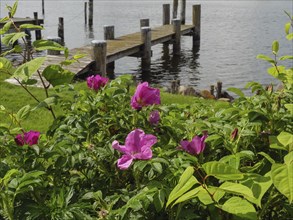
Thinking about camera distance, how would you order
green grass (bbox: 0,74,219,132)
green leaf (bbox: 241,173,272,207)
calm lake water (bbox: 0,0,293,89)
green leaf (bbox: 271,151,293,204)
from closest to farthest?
green leaf (bbox: 271,151,293,204) < green leaf (bbox: 241,173,272,207) < green grass (bbox: 0,74,219,132) < calm lake water (bbox: 0,0,293,89)

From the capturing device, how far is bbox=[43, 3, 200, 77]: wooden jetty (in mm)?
11562

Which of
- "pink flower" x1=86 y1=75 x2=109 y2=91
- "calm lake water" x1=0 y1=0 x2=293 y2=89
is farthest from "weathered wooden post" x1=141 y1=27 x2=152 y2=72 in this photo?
"pink flower" x1=86 y1=75 x2=109 y2=91

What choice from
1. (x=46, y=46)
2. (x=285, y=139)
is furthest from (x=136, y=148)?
(x=46, y=46)

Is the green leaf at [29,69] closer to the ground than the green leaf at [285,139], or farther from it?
farther from it

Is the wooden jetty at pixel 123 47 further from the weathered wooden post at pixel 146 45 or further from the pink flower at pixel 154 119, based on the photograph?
the pink flower at pixel 154 119

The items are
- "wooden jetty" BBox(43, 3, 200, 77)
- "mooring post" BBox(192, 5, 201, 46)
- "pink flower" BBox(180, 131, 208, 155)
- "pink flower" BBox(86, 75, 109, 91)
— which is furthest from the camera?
"mooring post" BBox(192, 5, 201, 46)

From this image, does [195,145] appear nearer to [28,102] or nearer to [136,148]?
[136,148]

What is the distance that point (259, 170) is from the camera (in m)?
1.39

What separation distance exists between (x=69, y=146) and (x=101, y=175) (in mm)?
174

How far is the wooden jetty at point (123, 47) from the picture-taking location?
37.9 feet

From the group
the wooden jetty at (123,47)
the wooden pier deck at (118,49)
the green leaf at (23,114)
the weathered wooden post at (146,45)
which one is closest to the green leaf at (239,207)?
the green leaf at (23,114)

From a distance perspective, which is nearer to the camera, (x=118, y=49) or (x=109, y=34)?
(x=118, y=49)

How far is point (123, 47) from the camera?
14641mm

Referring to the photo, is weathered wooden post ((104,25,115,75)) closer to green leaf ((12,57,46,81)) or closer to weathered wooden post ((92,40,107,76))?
weathered wooden post ((92,40,107,76))
